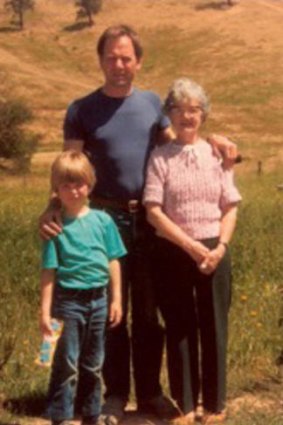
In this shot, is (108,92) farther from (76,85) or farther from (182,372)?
(76,85)

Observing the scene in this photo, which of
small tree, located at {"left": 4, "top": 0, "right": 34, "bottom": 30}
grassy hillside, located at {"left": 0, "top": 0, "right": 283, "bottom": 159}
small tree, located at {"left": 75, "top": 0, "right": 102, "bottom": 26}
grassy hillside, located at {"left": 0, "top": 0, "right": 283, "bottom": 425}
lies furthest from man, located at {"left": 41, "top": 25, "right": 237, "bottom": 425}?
small tree, located at {"left": 4, "top": 0, "right": 34, "bottom": 30}

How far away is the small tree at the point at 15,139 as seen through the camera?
4230 centimetres

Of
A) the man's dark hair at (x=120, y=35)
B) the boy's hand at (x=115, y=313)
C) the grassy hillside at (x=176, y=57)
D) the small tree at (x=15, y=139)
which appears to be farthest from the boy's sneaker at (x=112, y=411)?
the grassy hillside at (x=176, y=57)

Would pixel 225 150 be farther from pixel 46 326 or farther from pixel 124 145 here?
pixel 46 326

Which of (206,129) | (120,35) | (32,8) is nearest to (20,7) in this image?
(32,8)

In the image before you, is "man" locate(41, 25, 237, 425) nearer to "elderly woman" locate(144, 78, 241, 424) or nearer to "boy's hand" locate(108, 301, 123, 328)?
"elderly woman" locate(144, 78, 241, 424)

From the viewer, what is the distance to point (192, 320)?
194 inches

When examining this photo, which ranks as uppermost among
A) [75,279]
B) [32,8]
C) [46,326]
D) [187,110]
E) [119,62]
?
[119,62]

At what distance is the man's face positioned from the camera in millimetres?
4781

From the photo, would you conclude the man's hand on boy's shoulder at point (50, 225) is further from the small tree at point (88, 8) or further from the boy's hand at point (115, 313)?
the small tree at point (88, 8)

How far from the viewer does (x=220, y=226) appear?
4.82m

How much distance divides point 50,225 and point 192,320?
3.24ft

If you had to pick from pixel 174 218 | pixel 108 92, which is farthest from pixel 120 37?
pixel 174 218

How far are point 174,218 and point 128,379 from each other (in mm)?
989
